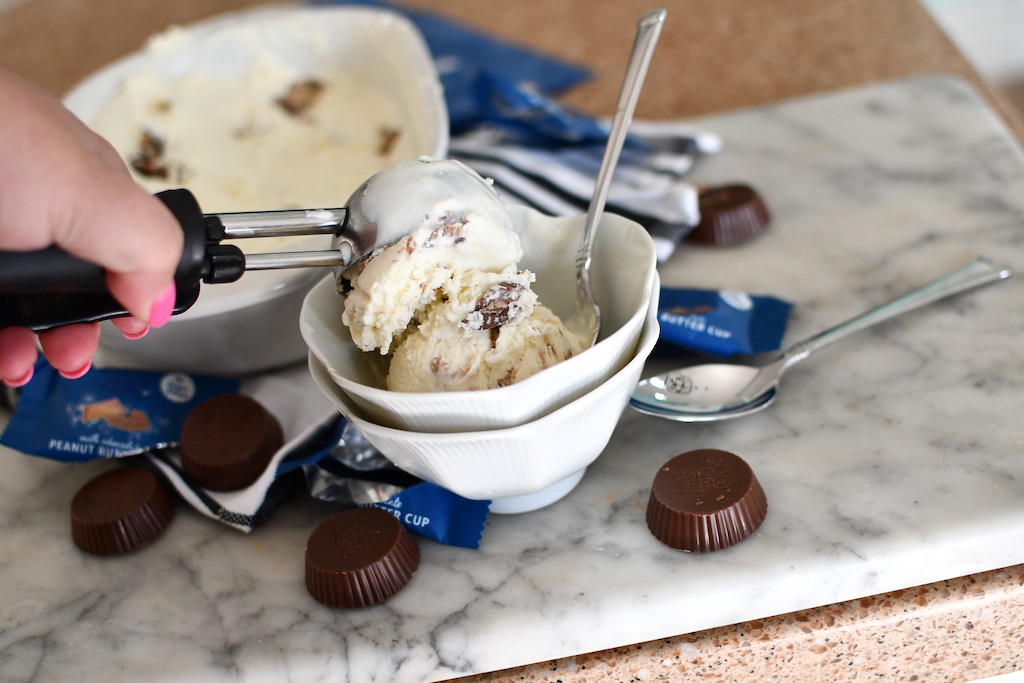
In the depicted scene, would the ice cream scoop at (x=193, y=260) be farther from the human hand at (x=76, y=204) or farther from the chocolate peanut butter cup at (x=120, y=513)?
the chocolate peanut butter cup at (x=120, y=513)

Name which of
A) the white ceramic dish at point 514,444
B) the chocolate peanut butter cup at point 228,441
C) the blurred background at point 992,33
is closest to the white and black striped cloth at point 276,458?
the chocolate peanut butter cup at point 228,441

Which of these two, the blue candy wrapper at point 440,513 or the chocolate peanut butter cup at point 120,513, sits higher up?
the blue candy wrapper at point 440,513

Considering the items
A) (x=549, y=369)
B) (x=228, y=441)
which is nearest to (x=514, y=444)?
(x=549, y=369)

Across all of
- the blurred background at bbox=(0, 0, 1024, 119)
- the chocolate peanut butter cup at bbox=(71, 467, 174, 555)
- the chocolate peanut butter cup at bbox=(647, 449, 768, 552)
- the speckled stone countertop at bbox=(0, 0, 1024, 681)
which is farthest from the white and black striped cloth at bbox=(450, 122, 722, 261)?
the blurred background at bbox=(0, 0, 1024, 119)

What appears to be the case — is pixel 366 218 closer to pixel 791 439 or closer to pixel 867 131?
pixel 791 439

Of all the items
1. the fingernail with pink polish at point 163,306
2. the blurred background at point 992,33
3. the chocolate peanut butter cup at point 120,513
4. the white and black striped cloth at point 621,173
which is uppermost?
the fingernail with pink polish at point 163,306

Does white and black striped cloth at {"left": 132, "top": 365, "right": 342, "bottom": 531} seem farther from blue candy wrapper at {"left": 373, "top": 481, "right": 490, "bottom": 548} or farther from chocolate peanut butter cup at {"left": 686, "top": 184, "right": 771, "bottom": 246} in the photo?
chocolate peanut butter cup at {"left": 686, "top": 184, "right": 771, "bottom": 246}

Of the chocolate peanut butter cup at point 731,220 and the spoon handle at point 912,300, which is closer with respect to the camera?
the spoon handle at point 912,300
